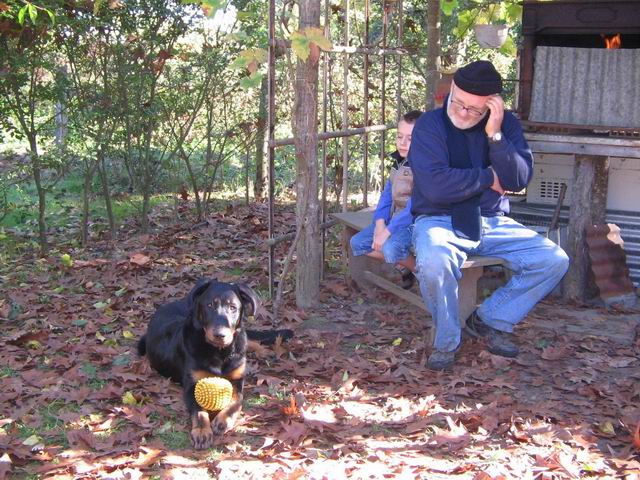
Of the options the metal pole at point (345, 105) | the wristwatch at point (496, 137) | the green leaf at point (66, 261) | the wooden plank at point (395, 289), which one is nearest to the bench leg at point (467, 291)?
the wooden plank at point (395, 289)

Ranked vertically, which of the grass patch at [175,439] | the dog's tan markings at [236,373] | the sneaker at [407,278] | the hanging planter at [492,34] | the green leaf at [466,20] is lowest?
the grass patch at [175,439]

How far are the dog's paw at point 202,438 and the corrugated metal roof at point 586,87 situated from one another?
165 inches

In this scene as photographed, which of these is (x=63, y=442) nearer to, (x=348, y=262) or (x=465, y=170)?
(x=465, y=170)

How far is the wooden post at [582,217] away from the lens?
6613 mm

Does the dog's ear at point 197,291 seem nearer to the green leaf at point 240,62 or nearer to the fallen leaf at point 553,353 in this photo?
the green leaf at point 240,62

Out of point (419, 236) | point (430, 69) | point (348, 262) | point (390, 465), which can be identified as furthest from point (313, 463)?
point (430, 69)

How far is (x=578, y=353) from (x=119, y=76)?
5209 mm

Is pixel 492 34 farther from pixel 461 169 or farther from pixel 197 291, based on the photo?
pixel 197 291

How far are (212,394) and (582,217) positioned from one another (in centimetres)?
376

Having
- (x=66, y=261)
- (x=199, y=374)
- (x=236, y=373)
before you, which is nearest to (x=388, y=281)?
(x=236, y=373)

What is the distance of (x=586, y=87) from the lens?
6.66 metres

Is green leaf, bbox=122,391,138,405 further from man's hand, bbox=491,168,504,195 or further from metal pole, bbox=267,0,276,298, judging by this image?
man's hand, bbox=491,168,504,195

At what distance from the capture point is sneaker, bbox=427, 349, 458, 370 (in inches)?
195

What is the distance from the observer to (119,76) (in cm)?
818
